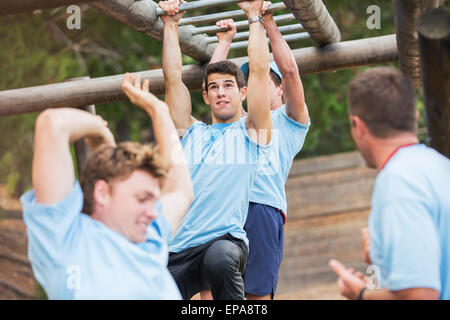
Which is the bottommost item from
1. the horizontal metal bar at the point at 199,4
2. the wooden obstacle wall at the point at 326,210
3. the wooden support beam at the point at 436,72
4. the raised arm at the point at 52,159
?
the wooden obstacle wall at the point at 326,210

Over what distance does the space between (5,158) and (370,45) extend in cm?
604

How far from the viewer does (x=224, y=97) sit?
11.7ft

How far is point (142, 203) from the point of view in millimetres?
1940

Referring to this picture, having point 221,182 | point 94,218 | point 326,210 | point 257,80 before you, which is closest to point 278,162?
point 221,182

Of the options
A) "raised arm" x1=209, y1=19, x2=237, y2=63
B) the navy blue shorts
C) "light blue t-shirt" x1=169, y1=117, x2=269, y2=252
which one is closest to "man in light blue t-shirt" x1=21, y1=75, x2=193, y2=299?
"light blue t-shirt" x1=169, y1=117, x2=269, y2=252

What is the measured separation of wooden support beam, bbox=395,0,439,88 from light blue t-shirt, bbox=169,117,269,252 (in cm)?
89

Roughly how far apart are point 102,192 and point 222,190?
1.38 meters

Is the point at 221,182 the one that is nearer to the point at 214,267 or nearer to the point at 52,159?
the point at 214,267

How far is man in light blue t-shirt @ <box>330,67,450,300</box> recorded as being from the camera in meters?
1.79

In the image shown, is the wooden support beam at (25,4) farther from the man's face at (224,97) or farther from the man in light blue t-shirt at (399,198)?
the man's face at (224,97)

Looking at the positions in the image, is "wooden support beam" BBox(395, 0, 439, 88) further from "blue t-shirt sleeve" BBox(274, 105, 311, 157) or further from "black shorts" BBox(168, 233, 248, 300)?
"black shorts" BBox(168, 233, 248, 300)

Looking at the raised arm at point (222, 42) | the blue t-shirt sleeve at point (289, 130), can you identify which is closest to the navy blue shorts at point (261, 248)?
the blue t-shirt sleeve at point (289, 130)

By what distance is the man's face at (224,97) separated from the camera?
3.56 m

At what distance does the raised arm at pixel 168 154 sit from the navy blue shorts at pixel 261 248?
160 cm
